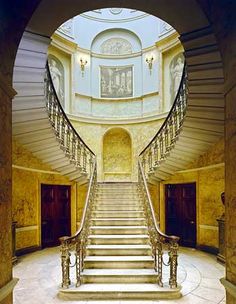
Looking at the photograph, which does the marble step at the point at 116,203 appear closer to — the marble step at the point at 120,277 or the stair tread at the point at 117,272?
the stair tread at the point at 117,272

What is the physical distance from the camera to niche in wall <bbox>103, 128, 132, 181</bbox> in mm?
11258

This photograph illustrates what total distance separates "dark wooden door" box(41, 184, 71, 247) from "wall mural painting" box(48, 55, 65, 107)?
140 inches

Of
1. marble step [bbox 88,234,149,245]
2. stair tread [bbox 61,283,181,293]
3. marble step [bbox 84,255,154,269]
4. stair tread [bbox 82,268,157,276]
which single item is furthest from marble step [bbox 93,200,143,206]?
stair tread [bbox 61,283,181,293]

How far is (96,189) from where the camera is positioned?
8.31 meters

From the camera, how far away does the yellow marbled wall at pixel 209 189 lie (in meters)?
7.09

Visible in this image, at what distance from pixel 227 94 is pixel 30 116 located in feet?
12.2

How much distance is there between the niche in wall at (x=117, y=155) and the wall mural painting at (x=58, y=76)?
2321 mm

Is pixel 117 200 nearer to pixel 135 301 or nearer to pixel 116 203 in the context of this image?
pixel 116 203

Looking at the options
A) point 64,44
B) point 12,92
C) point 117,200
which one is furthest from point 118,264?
point 64,44

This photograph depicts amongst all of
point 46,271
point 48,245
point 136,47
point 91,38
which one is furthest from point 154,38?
point 46,271

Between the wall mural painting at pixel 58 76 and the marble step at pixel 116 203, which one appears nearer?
the marble step at pixel 116 203

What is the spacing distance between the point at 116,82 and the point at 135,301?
889cm

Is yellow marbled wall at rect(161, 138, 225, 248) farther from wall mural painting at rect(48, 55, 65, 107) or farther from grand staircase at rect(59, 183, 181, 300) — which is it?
wall mural painting at rect(48, 55, 65, 107)

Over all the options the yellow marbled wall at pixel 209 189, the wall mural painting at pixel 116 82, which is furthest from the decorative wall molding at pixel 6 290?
the wall mural painting at pixel 116 82
